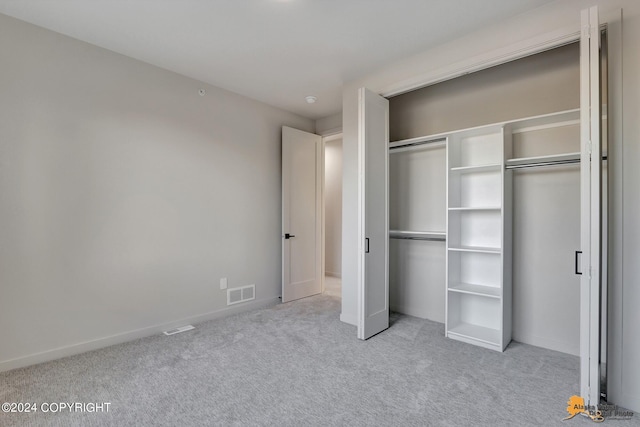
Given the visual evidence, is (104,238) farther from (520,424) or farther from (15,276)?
(520,424)

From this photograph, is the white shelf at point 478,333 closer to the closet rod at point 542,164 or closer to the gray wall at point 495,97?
the closet rod at point 542,164

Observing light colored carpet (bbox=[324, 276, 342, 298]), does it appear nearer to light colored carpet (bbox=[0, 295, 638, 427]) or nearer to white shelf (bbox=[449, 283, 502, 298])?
light colored carpet (bbox=[0, 295, 638, 427])

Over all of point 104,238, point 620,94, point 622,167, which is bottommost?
point 104,238

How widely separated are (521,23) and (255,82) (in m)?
2.59

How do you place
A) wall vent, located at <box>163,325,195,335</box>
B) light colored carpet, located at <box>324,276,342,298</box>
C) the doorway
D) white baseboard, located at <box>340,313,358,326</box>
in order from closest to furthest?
wall vent, located at <box>163,325,195,335</box> < white baseboard, located at <box>340,313,358,326</box> < light colored carpet, located at <box>324,276,342,298</box> < the doorway

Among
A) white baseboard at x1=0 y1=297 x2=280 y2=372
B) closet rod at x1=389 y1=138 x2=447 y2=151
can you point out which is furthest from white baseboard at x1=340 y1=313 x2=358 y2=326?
closet rod at x1=389 y1=138 x2=447 y2=151

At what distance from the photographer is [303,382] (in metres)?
2.34

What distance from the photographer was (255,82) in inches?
145

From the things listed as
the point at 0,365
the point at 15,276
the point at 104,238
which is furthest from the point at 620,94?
the point at 0,365

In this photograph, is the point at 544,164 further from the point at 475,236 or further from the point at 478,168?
the point at 475,236

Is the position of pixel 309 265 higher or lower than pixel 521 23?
lower

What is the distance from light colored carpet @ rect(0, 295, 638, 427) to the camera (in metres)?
1.94

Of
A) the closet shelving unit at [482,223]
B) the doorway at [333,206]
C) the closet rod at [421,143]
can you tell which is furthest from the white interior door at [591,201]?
the doorway at [333,206]

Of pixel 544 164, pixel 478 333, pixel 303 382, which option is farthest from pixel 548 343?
pixel 303 382
